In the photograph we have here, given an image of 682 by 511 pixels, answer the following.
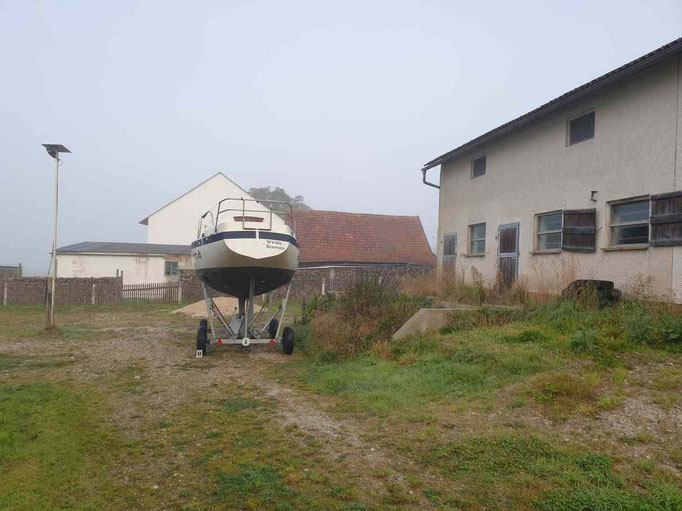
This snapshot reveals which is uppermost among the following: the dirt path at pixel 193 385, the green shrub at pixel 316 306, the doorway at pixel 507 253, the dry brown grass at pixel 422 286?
the doorway at pixel 507 253

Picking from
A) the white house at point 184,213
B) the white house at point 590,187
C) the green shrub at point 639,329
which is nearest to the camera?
the green shrub at point 639,329

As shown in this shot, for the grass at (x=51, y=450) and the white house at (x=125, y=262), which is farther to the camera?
the white house at (x=125, y=262)

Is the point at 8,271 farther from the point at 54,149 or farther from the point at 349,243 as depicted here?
the point at 54,149

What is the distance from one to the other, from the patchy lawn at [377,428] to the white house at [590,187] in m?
2.40

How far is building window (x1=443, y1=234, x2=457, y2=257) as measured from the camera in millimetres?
15955

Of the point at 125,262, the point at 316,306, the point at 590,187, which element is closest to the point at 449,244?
the point at 316,306

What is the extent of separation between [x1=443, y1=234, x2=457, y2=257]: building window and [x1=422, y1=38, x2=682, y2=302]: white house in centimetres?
92

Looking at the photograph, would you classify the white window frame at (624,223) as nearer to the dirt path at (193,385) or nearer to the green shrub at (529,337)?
the green shrub at (529,337)

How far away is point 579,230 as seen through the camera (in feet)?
34.2

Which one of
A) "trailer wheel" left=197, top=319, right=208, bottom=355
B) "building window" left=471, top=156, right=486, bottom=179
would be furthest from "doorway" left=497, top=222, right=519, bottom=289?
"trailer wheel" left=197, top=319, right=208, bottom=355

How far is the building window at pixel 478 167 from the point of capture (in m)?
14.7

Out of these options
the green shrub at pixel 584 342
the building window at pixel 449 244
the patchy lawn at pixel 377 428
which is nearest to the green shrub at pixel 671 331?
the patchy lawn at pixel 377 428

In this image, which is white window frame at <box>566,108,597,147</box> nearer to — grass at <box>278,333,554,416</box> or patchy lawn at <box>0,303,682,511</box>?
patchy lawn at <box>0,303,682,511</box>

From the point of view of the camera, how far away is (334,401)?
6.15m
